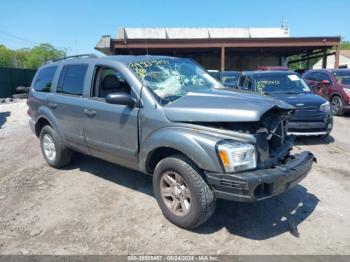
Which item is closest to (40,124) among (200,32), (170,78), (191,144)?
(170,78)

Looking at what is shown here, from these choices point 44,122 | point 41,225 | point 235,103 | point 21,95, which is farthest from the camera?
point 21,95

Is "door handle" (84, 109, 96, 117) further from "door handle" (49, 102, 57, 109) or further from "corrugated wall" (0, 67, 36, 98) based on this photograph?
"corrugated wall" (0, 67, 36, 98)

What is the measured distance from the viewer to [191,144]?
3697 millimetres

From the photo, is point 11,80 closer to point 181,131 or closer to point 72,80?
point 72,80

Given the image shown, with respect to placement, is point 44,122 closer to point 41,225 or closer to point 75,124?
point 75,124

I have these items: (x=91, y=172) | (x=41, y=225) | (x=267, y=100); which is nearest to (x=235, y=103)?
(x=267, y=100)

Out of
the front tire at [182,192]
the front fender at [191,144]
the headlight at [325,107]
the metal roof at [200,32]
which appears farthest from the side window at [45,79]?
the metal roof at [200,32]

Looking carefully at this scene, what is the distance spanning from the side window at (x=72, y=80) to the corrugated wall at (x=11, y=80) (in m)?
20.7

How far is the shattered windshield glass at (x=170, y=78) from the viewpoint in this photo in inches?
173

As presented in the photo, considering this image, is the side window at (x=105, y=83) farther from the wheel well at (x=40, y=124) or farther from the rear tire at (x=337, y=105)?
the rear tire at (x=337, y=105)

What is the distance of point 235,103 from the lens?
388 cm

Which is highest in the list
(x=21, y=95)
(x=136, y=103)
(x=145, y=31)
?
(x=145, y=31)

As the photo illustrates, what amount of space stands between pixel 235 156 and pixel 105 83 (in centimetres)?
253

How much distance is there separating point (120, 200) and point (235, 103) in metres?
2.17
